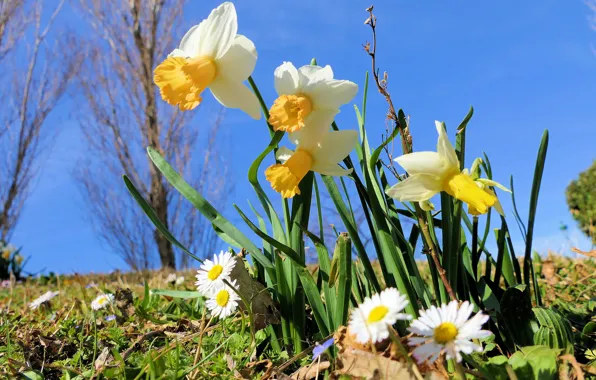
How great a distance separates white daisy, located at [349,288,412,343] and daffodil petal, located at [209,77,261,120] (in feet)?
1.54

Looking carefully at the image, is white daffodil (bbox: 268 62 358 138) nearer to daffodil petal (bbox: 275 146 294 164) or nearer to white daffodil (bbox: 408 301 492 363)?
daffodil petal (bbox: 275 146 294 164)

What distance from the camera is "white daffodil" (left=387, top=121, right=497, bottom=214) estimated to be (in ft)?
2.85

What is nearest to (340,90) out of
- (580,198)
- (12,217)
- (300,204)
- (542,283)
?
(300,204)

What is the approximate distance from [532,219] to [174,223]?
27.3ft

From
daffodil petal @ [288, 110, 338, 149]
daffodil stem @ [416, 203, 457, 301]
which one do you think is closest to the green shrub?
daffodil stem @ [416, 203, 457, 301]

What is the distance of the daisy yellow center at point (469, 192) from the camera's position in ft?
2.74

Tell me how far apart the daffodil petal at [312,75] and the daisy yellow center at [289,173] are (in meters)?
0.13

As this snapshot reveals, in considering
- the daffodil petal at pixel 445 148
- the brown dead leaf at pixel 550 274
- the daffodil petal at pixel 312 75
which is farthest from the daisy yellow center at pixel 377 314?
the brown dead leaf at pixel 550 274

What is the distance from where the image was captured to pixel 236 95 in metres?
1.02

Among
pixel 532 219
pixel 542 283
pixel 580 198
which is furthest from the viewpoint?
pixel 580 198

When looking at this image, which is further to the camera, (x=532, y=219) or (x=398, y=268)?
(x=532, y=219)

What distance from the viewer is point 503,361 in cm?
86

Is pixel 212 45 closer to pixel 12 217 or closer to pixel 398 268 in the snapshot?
Answer: pixel 398 268

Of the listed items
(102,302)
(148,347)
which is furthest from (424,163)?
(102,302)
